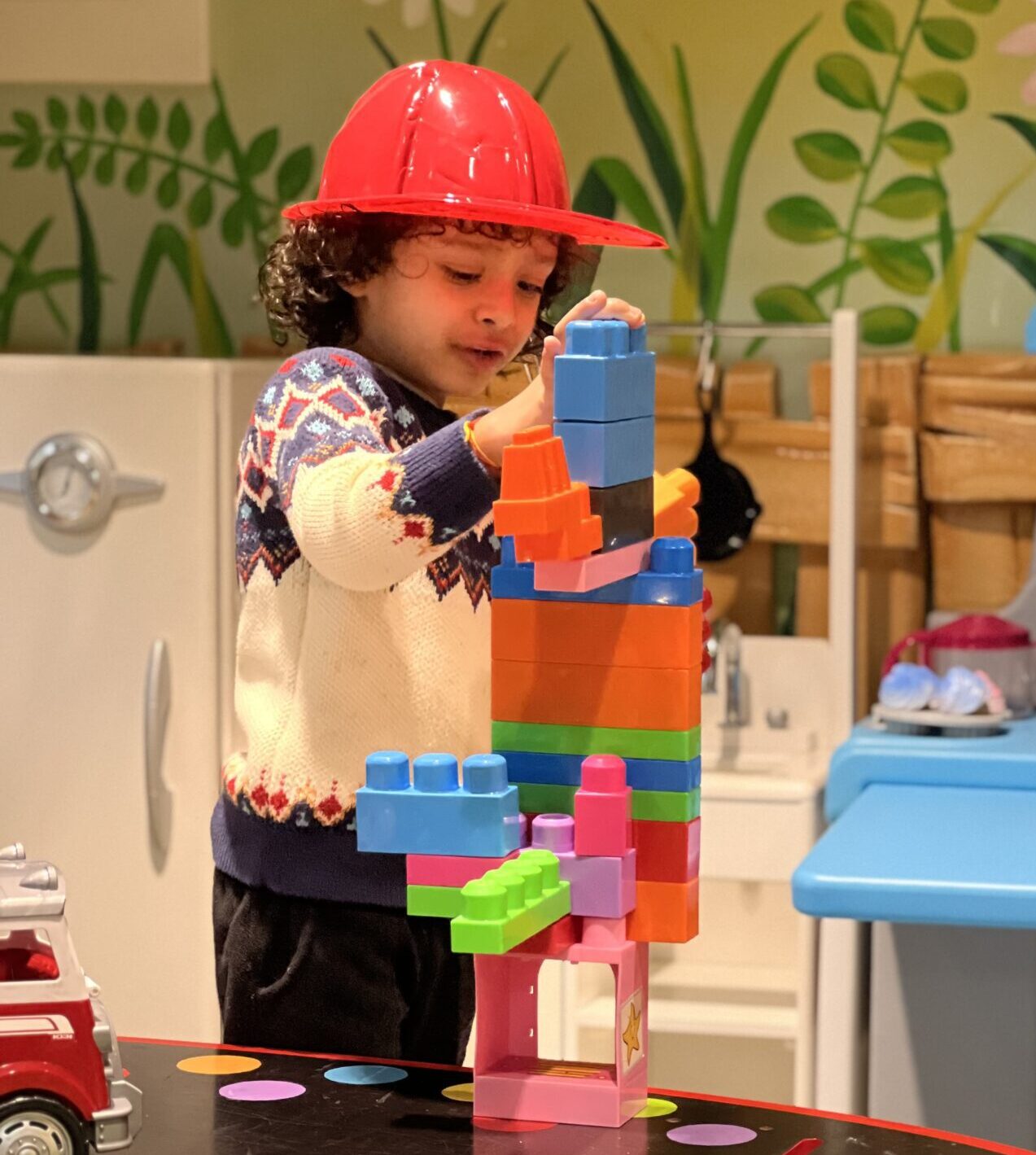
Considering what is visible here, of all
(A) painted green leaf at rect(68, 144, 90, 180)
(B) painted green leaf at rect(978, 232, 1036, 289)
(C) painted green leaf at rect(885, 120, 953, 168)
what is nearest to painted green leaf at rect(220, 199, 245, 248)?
(A) painted green leaf at rect(68, 144, 90, 180)

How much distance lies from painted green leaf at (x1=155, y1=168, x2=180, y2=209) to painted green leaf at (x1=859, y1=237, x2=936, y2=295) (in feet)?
3.18

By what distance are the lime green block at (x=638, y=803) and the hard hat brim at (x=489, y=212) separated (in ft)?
1.16

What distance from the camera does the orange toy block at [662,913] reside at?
0.96 m

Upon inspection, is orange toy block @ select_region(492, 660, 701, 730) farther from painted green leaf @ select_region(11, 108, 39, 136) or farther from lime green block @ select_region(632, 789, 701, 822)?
painted green leaf @ select_region(11, 108, 39, 136)

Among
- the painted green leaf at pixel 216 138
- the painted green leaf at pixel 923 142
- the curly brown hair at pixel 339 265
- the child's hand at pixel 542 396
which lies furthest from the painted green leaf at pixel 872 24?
the child's hand at pixel 542 396

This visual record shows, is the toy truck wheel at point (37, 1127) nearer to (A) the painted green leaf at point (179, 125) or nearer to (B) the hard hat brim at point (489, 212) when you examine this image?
(B) the hard hat brim at point (489, 212)

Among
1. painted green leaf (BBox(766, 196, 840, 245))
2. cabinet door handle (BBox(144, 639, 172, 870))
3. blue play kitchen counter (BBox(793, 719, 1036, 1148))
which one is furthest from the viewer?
painted green leaf (BBox(766, 196, 840, 245))

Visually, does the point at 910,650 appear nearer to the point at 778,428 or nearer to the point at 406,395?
the point at 778,428

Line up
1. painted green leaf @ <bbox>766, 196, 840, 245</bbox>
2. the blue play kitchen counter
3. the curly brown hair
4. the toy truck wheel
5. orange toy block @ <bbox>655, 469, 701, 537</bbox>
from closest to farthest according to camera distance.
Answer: the toy truck wheel → orange toy block @ <bbox>655, 469, 701, 537</bbox> → the curly brown hair → the blue play kitchen counter → painted green leaf @ <bbox>766, 196, 840, 245</bbox>

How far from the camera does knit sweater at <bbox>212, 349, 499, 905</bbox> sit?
1.16 meters

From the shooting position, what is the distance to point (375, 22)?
2.62 m

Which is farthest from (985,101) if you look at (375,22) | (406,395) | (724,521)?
(406,395)

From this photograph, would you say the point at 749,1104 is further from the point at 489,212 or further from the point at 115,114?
the point at 115,114

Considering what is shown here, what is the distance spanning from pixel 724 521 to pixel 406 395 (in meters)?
1.30
